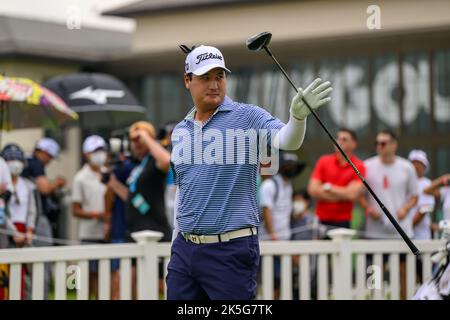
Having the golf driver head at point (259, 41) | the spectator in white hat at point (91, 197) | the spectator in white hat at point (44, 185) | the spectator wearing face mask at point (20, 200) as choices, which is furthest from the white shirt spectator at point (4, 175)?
the golf driver head at point (259, 41)

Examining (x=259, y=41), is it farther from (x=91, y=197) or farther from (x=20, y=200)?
(x=91, y=197)

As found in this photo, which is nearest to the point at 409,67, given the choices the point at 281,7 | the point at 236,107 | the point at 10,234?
the point at 281,7

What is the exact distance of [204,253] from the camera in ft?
20.7

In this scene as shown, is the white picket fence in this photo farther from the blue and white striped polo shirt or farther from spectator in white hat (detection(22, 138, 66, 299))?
spectator in white hat (detection(22, 138, 66, 299))

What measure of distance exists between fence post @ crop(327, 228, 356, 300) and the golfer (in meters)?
3.08

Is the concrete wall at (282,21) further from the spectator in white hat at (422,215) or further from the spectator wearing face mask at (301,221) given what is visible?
the spectator in white hat at (422,215)

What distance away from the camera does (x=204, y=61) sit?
6.38 metres

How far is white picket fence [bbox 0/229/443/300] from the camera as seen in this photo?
329 inches

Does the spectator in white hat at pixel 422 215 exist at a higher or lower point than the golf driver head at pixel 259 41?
lower

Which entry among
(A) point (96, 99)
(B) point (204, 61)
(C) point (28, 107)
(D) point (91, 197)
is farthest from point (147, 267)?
(A) point (96, 99)

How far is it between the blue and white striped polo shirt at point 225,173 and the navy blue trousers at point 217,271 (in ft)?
0.32

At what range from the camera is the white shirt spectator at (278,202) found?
12648 mm

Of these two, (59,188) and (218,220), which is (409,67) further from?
(218,220)
